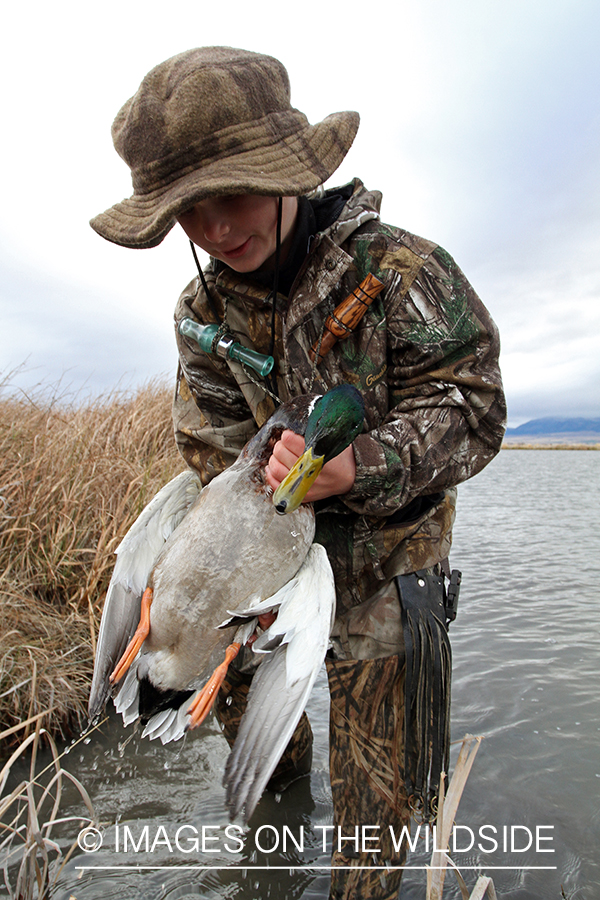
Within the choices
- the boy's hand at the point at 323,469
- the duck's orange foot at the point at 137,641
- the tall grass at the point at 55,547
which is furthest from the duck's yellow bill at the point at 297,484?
the tall grass at the point at 55,547

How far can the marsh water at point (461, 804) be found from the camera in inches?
90.2

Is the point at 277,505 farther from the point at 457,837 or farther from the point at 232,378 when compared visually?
the point at 457,837

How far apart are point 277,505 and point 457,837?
2.24 meters

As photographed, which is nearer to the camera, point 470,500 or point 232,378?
point 232,378

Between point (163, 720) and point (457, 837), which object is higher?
point (163, 720)

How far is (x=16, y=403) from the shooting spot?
5387 millimetres

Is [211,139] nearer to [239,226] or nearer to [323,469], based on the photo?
[239,226]

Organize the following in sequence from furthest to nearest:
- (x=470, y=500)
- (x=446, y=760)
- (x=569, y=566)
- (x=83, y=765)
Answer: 1. (x=470, y=500)
2. (x=569, y=566)
3. (x=83, y=765)
4. (x=446, y=760)

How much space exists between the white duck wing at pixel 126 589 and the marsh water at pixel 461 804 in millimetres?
909

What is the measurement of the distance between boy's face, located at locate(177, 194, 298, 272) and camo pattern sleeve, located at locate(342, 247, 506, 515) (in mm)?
Result: 544

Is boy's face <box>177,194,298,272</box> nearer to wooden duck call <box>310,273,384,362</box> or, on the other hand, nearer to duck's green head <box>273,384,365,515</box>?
wooden duck call <box>310,273,384,362</box>

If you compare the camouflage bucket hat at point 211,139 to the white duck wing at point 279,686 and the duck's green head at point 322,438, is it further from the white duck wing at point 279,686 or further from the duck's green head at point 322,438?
the white duck wing at point 279,686

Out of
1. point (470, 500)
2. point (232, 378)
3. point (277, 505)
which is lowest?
point (470, 500)

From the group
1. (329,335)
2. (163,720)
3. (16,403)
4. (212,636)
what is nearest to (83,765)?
(163,720)
